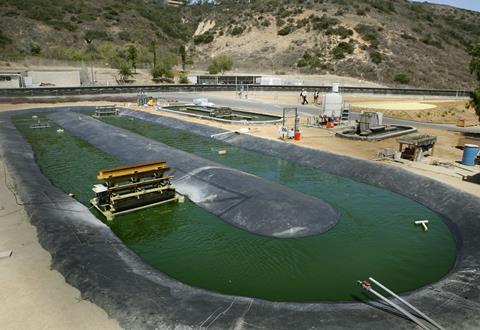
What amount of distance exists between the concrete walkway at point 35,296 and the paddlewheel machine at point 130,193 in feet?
12.2

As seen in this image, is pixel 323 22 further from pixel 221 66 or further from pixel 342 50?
pixel 221 66

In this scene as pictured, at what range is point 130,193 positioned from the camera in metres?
16.3

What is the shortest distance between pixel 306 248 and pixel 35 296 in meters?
8.36

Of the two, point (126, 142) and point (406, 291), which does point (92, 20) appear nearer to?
point (126, 142)

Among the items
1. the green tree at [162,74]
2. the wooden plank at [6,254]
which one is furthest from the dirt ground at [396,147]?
the green tree at [162,74]

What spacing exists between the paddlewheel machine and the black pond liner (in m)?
0.92

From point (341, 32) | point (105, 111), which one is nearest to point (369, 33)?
point (341, 32)

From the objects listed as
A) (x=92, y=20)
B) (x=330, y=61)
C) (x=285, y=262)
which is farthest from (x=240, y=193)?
(x=92, y=20)

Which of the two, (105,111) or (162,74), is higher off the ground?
(162,74)

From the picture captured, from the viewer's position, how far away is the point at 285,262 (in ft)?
40.3

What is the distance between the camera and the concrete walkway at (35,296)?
Answer: 27.2 ft

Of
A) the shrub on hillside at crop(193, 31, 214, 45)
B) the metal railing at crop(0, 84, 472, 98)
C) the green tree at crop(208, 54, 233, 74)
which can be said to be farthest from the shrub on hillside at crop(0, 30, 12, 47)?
the metal railing at crop(0, 84, 472, 98)

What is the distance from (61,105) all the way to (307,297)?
155 feet

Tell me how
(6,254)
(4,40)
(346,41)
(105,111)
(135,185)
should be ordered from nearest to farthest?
(6,254) → (135,185) → (105,111) → (346,41) → (4,40)
